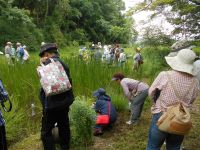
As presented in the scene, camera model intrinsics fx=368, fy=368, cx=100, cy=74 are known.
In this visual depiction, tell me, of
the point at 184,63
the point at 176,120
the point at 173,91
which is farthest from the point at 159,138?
the point at 184,63

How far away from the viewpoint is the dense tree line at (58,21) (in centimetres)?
3203

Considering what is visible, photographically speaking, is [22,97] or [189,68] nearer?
[189,68]

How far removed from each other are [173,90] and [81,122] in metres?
2.13

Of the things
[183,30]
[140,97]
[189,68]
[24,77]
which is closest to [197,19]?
[183,30]

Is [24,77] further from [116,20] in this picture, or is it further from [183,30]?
[116,20]

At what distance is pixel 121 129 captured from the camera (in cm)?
638

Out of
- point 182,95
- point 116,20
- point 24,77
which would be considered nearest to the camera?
point 182,95

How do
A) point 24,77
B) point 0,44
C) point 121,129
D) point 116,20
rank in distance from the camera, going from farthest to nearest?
point 116,20, point 0,44, point 24,77, point 121,129

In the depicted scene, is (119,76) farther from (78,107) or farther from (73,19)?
(73,19)

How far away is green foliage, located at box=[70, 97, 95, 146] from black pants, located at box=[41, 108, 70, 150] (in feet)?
1.68

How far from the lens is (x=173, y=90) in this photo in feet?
11.4

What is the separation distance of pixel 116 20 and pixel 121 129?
45146 mm

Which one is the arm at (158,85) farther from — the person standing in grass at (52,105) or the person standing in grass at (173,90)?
the person standing in grass at (52,105)

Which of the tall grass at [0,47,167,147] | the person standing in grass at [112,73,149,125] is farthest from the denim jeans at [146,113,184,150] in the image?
the tall grass at [0,47,167,147]
